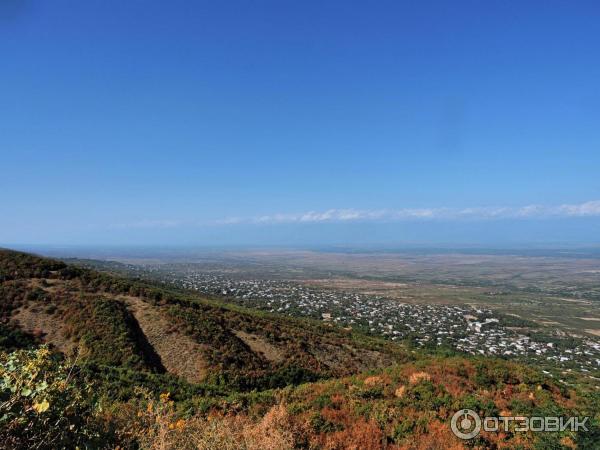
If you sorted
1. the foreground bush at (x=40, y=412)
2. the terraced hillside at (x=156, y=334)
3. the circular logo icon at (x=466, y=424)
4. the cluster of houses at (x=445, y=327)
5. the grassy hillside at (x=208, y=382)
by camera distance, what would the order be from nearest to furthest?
the foreground bush at (x=40, y=412)
the grassy hillside at (x=208, y=382)
the circular logo icon at (x=466, y=424)
the terraced hillside at (x=156, y=334)
the cluster of houses at (x=445, y=327)

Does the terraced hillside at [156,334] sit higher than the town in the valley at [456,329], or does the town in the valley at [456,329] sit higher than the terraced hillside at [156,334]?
the terraced hillside at [156,334]

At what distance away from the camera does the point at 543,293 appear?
327 feet

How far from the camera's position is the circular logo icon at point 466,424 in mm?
8312

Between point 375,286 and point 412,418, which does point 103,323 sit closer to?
point 412,418

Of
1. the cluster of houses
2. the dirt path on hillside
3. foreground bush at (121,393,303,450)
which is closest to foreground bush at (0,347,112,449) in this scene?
foreground bush at (121,393,303,450)

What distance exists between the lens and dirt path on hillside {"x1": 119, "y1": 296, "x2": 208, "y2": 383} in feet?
58.4

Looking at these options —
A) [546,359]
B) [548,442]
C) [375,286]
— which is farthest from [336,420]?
[375,286]

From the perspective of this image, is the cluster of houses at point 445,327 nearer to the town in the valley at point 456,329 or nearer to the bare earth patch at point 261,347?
the town in the valley at point 456,329

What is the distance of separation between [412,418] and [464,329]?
162ft

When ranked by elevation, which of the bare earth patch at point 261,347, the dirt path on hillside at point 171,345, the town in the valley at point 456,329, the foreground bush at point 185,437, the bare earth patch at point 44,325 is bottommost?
the town in the valley at point 456,329

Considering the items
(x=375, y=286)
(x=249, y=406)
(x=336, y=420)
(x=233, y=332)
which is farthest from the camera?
(x=375, y=286)

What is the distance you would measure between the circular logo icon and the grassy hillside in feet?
1.03

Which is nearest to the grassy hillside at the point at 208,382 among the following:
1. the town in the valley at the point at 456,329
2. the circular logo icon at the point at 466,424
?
the circular logo icon at the point at 466,424

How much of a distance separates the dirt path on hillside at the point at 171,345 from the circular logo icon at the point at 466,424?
1257cm
